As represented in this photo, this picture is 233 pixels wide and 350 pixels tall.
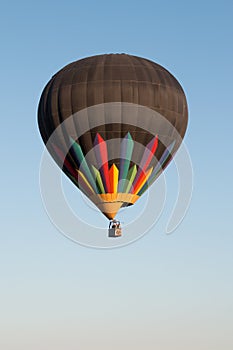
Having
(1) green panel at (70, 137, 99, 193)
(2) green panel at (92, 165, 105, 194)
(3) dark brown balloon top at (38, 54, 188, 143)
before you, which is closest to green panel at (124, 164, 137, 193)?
(2) green panel at (92, 165, 105, 194)

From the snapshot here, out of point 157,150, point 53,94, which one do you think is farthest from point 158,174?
point 53,94

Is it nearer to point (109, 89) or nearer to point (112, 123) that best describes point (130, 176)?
point (112, 123)

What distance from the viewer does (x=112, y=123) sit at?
2741 inches

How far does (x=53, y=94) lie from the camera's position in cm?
7062

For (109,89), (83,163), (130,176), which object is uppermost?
(109,89)

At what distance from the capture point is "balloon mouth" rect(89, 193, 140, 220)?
70.6 m

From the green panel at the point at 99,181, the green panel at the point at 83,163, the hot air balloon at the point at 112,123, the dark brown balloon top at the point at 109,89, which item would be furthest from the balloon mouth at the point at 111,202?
the dark brown balloon top at the point at 109,89

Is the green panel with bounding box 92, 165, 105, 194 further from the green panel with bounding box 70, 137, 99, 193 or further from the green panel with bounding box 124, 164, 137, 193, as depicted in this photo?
the green panel with bounding box 124, 164, 137, 193

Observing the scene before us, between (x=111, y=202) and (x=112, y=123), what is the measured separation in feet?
13.5

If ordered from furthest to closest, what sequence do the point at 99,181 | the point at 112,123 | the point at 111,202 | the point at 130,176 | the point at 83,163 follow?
the point at 130,176
the point at 99,181
the point at 111,202
the point at 83,163
the point at 112,123

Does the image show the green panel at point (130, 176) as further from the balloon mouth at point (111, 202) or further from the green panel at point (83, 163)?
the green panel at point (83, 163)

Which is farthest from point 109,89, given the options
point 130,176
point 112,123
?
point 130,176

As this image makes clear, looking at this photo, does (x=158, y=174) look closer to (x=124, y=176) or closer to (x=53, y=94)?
(x=124, y=176)

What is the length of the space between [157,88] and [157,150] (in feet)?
10.5
